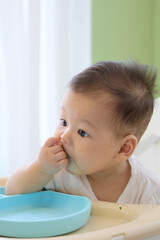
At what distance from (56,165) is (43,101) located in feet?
2.74

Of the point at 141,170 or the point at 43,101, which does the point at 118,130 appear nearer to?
the point at 141,170

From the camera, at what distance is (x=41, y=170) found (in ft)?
2.37

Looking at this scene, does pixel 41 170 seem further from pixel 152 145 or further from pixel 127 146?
pixel 152 145

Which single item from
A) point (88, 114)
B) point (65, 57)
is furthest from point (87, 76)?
point (65, 57)

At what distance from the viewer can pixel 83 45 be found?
1633 millimetres

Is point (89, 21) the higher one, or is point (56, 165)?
point (89, 21)

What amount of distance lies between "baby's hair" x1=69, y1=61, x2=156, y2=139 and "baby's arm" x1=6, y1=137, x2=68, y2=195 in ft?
0.40

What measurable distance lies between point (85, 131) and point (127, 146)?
4.6 inches

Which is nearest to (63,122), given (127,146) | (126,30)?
(127,146)

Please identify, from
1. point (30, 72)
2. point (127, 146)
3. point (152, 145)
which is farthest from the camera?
point (30, 72)

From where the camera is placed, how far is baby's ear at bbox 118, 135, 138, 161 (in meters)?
0.74

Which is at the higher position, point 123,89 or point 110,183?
point 123,89

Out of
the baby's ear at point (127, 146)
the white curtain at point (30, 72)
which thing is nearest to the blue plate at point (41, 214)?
the baby's ear at point (127, 146)

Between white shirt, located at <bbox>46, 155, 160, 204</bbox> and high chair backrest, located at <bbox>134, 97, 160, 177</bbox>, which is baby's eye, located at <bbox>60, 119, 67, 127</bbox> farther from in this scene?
high chair backrest, located at <bbox>134, 97, 160, 177</bbox>
